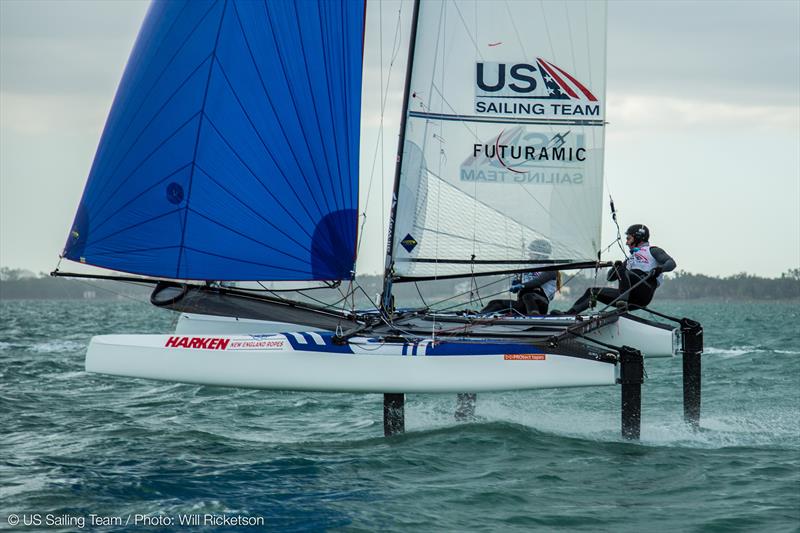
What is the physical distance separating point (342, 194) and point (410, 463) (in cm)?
248

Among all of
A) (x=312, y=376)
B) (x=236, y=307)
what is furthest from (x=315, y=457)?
(x=236, y=307)

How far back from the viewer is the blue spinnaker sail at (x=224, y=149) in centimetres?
966

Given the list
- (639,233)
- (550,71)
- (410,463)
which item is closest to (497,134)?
(550,71)

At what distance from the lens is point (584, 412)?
12422 millimetres

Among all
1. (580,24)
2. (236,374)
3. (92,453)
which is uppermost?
(580,24)

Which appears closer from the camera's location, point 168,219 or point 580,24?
point 168,219

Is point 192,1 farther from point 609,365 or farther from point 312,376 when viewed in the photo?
point 609,365

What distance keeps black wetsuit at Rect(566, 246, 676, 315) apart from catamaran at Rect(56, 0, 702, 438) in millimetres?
250

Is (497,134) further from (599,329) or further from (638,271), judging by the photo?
(599,329)

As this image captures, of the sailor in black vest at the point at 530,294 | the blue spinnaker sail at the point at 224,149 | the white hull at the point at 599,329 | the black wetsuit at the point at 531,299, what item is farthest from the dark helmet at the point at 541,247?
the blue spinnaker sail at the point at 224,149

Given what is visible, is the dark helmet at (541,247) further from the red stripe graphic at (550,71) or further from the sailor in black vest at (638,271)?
the red stripe graphic at (550,71)

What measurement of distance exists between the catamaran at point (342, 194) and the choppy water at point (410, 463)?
0.65m

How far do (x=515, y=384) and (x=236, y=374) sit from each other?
230 centimetres

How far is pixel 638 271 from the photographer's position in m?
10.9
